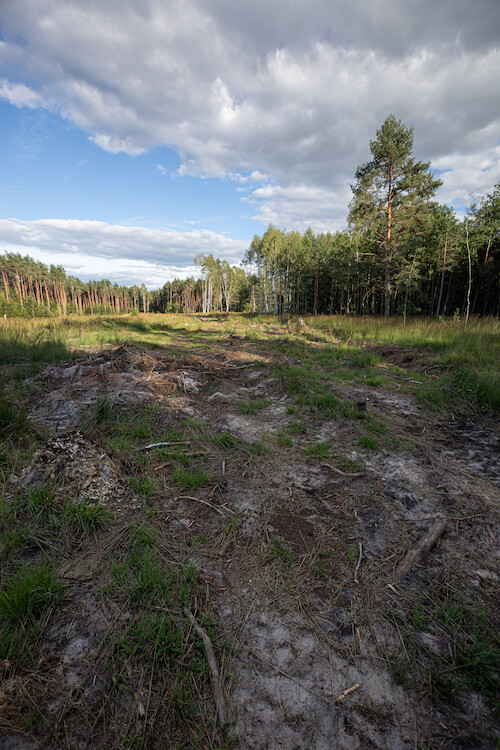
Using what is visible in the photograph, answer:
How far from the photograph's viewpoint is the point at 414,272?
19.8 meters

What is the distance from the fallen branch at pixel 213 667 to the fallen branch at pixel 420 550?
1294 millimetres

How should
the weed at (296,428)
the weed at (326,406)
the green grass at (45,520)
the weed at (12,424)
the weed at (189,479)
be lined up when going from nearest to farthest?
1. the green grass at (45,520)
2. the weed at (189,479)
3. the weed at (12,424)
4. the weed at (296,428)
5. the weed at (326,406)

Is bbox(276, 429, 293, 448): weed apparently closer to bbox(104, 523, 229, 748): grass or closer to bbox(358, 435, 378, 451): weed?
bbox(358, 435, 378, 451): weed

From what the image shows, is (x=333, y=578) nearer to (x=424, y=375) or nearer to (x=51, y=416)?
(x=51, y=416)

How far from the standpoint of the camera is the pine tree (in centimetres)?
1838

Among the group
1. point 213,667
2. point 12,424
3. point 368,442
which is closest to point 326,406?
point 368,442

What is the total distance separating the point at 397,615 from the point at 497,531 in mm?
1319

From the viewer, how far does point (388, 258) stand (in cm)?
1941

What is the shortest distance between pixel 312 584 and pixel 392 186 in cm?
2398

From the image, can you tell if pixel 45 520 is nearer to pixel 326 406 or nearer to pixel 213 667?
pixel 213 667

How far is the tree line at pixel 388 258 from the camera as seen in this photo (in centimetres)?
1889

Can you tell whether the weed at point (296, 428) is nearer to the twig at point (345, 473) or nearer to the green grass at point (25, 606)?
the twig at point (345, 473)

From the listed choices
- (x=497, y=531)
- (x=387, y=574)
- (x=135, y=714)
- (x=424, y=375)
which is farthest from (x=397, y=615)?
(x=424, y=375)

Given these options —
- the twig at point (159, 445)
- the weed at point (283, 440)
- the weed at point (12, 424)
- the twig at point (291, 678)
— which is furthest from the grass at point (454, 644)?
the weed at point (12, 424)
